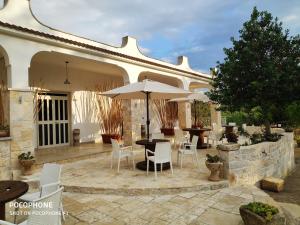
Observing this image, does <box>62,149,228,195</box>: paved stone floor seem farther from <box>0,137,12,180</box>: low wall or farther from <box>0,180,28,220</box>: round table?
<box>0,180,28,220</box>: round table

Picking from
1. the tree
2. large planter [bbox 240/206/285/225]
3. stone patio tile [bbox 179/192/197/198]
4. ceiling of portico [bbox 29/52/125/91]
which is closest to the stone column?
ceiling of portico [bbox 29/52/125/91]

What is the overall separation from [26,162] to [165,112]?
9.57m

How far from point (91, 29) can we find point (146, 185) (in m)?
11.7

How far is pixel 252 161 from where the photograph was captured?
17.8ft

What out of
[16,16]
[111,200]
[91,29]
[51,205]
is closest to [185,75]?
[91,29]

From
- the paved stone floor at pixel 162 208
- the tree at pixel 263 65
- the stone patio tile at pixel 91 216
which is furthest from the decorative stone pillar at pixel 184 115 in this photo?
the stone patio tile at pixel 91 216

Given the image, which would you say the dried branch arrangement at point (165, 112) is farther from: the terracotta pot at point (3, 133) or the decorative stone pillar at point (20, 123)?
the terracotta pot at point (3, 133)

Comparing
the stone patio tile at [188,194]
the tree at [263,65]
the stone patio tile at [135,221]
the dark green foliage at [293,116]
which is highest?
the tree at [263,65]

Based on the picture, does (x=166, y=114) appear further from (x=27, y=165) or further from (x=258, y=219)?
(x=258, y=219)

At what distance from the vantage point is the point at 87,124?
1102 centimetres

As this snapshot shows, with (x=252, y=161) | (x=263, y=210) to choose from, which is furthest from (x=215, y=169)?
(x=263, y=210)

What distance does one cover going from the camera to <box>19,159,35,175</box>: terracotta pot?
216 inches

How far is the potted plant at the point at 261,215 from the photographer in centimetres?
307

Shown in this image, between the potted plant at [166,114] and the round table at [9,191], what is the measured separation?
1113cm
